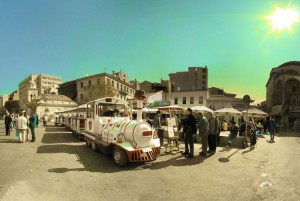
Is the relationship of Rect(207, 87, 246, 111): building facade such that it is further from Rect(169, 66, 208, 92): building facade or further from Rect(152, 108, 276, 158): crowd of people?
Rect(152, 108, 276, 158): crowd of people

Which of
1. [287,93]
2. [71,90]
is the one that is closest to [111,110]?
[287,93]

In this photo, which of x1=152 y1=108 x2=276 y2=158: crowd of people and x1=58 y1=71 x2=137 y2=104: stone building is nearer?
x1=152 y1=108 x2=276 y2=158: crowd of people

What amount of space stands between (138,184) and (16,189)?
10.7 ft

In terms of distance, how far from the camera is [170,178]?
676 cm

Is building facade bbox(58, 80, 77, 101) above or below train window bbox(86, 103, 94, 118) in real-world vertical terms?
above

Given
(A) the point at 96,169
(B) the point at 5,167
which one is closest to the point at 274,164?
(A) the point at 96,169

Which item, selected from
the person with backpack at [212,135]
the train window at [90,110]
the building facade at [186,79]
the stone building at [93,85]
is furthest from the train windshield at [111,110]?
the building facade at [186,79]

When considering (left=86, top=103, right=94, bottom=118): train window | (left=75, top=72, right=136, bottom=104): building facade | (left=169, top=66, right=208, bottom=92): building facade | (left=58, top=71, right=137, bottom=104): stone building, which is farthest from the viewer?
(left=169, top=66, right=208, bottom=92): building facade

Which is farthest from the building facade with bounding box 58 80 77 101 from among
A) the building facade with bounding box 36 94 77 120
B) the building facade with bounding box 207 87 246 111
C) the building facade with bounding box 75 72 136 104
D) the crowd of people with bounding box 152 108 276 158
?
the crowd of people with bounding box 152 108 276 158

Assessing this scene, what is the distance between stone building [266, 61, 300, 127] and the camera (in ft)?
131

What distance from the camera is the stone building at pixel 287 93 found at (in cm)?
3978

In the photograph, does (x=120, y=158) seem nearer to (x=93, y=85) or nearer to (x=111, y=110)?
(x=111, y=110)

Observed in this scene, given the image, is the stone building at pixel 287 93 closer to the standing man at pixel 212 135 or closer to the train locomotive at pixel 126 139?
the standing man at pixel 212 135

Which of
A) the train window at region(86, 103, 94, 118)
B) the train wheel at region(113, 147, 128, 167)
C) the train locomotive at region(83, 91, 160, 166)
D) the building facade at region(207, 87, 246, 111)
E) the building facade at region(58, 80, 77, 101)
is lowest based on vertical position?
the train wheel at region(113, 147, 128, 167)
